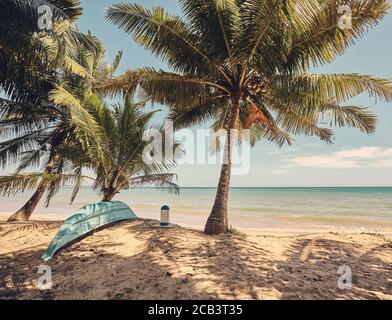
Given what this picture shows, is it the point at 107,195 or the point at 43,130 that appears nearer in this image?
the point at 107,195

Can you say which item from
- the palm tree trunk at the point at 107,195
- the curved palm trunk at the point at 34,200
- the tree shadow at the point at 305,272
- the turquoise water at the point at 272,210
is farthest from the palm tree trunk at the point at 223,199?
the turquoise water at the point at 272,210

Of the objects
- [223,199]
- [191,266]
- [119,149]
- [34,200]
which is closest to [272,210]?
[223,199]

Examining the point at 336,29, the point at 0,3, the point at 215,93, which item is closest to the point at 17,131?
the point at 0,3

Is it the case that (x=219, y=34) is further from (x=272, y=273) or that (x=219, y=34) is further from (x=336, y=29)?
(x=272, y=273)

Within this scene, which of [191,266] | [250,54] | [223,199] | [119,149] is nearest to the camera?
[191,266]

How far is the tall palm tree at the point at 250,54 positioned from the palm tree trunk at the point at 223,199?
1.1 inches

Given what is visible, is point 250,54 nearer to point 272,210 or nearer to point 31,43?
point 31,43

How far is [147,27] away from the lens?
22.9 feet

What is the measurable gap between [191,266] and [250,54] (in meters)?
5.20

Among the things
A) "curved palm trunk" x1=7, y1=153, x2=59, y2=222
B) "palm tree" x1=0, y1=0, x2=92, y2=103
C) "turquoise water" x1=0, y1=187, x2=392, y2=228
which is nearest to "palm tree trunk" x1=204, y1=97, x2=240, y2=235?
"palm tree" x1=0, y1=0, x2=92, y2=103

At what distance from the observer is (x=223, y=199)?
748 cm

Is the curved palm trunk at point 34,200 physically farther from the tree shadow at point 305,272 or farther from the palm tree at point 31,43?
the tree shadow at point 305,272

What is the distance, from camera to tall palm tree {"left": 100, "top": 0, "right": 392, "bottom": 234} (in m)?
6.14

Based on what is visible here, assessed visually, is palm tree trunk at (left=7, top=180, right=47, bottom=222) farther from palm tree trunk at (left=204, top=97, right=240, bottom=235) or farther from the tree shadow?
the tree shadow
